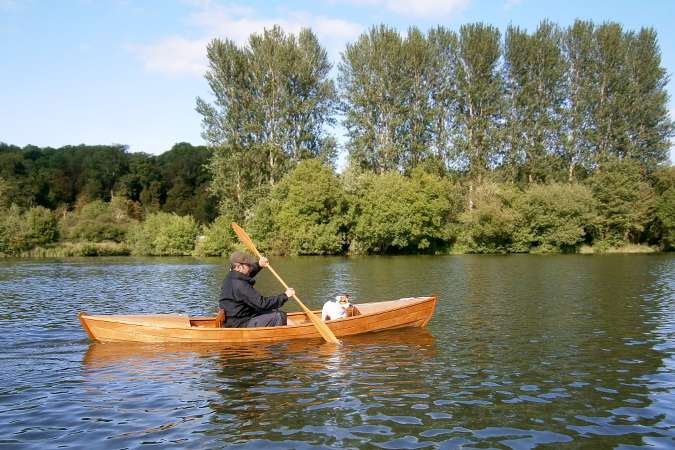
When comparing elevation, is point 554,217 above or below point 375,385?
above

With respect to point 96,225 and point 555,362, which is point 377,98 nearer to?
point 96,225

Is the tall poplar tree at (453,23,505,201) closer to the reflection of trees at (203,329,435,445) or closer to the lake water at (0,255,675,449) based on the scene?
the lake water at (0,255,675,449)

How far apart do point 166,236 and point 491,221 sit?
1170 inches

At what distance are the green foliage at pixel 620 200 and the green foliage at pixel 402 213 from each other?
12.8 meters

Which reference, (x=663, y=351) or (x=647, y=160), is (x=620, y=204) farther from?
(x=663, y=351)

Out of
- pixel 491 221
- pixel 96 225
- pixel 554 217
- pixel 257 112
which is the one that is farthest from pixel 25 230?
pixel 554 217

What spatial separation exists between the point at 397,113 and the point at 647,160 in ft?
77.6

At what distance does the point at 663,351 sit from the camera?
10711 mm

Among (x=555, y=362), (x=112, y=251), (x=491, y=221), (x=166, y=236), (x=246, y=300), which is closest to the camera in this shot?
(x=555, y=362)

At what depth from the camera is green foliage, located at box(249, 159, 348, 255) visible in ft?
155

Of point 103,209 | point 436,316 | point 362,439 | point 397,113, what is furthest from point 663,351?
point 103,209

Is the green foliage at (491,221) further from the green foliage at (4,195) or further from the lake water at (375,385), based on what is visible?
the green foliage at (4,195)

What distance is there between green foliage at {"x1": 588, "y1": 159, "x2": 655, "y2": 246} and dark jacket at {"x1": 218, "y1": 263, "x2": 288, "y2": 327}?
43.5 meters

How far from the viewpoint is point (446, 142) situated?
2051 inches
